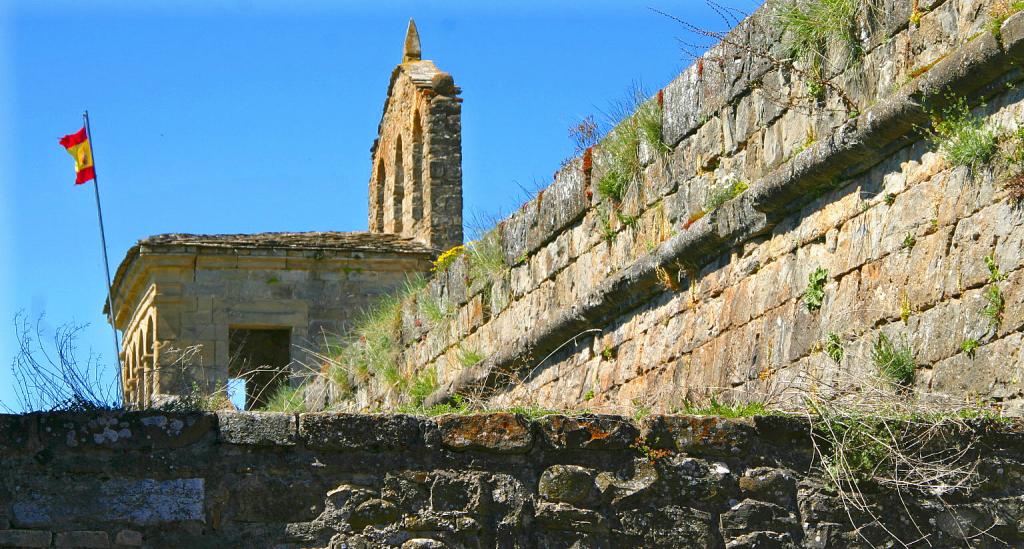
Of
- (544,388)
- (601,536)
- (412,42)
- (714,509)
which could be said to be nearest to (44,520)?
(601,536)

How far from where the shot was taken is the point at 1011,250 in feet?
18.3

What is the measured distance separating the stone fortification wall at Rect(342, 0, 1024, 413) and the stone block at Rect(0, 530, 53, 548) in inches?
98.6

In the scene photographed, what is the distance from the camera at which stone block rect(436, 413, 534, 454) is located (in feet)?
14.4

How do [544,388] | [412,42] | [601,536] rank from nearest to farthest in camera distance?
1. [601,536]
2. [544,388]
3. [412,42]

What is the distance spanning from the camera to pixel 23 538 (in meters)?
4.02

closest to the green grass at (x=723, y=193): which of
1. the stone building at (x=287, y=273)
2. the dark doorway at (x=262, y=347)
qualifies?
the stone building at (x=287, y=273)

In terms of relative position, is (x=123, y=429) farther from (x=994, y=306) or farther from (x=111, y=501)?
(x=994, y=306)

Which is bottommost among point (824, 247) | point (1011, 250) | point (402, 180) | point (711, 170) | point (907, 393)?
point (907, 393)

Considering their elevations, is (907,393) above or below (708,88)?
below

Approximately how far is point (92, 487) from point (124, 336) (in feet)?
62.6

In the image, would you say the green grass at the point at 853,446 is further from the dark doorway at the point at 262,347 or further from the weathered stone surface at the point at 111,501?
the dark doorway at the point at 262,347

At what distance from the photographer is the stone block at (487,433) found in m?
4.39

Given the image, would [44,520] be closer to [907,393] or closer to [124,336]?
[907,393]

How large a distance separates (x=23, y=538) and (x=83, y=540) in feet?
0.50
